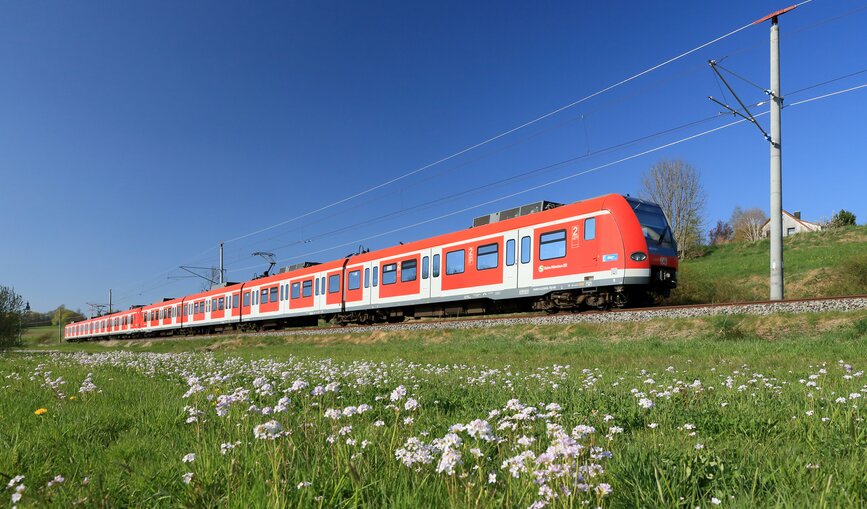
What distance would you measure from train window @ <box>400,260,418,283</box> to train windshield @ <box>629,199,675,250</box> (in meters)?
10.5

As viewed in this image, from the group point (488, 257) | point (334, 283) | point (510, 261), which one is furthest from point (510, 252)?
point (334, 283)

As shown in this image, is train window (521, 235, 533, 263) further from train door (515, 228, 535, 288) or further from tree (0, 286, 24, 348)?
tree (0, 286, 24, 348)

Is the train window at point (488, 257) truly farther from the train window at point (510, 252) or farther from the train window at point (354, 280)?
the train window at point (354, 280)

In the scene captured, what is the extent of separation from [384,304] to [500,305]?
7.28 metres

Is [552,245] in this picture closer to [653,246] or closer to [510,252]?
[510,252]

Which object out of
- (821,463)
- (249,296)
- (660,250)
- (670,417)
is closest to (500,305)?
(660,250)

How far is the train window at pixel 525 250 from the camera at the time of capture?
18484 millimetres

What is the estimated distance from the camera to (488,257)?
65.9 feet

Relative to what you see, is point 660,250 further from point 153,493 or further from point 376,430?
point 153,493

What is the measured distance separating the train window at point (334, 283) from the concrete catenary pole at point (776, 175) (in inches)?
821

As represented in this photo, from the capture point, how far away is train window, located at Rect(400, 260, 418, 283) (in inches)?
936

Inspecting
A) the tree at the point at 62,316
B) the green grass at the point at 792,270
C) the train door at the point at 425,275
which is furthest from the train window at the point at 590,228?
the tree at the point at 62,316

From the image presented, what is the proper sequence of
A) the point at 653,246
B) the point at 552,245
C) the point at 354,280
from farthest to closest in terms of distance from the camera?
the point at 354,280
the point at 552,245
the point at 653,246

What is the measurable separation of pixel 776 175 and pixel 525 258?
8.85 meters
